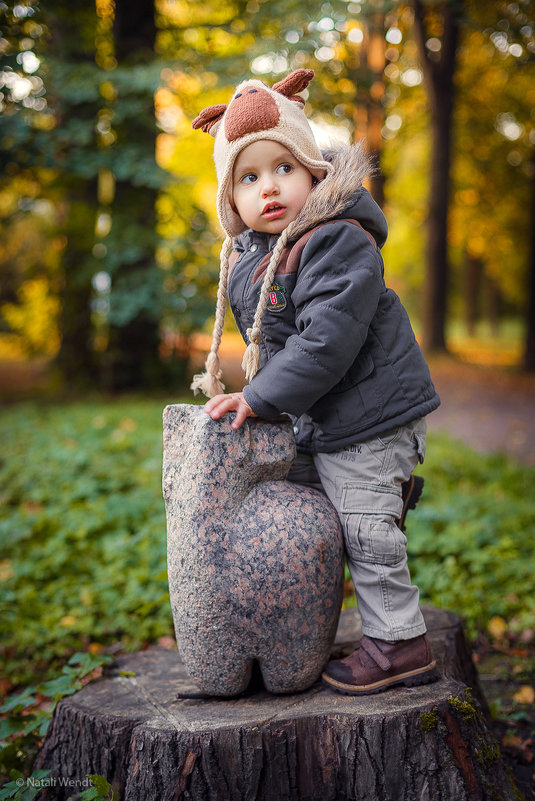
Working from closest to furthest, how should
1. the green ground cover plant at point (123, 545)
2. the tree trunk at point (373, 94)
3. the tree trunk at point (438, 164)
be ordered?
the green ground cover plant at point (123, 545)
the tree trunk at point (373, 94)
the tree trunk at point (438, 164)

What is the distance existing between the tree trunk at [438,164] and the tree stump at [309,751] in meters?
13.3

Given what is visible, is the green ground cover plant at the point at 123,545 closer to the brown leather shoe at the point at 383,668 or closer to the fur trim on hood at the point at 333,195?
the brown leather shoe at the point at 383,668

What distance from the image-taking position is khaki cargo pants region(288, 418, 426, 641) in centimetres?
248

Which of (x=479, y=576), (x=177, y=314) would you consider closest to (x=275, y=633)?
(x=479, y=576)

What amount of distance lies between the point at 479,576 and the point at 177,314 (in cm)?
587

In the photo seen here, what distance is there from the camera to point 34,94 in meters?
8.21

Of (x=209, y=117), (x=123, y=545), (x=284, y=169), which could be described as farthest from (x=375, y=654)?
(x=123, y=545)

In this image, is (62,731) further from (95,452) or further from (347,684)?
(95,452)

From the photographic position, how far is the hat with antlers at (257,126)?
2.33 metres

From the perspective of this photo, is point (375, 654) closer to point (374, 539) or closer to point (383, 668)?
point (383, 668)

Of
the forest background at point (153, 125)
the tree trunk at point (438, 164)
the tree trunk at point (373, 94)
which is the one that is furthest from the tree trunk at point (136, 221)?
the tree trunk at point (438, 164)

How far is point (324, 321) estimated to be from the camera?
226cm

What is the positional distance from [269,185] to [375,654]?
1687mm

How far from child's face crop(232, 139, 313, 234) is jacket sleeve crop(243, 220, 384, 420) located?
0.56ft
